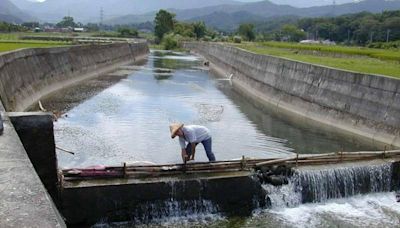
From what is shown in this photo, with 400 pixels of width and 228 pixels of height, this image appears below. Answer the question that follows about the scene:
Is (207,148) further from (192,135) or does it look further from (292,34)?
(292,34)

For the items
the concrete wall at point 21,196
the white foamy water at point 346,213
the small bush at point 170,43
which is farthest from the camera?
the small bush at point 170,43

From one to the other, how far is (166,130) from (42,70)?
49.1ft

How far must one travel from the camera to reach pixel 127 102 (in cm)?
2817

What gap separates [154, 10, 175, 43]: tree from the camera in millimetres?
129000

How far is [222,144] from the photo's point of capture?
1770 centimetres

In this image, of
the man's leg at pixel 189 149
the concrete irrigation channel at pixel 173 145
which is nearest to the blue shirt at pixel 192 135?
the man's leg at pixel 189 149

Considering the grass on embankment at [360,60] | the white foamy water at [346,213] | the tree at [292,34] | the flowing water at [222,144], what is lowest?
the white foamy water at [346,213]

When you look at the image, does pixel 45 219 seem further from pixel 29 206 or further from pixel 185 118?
pixel 185 118

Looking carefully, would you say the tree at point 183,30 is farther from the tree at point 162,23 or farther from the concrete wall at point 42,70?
the concrete wall at point 42,70

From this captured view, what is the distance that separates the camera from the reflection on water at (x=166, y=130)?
1608 centimetres

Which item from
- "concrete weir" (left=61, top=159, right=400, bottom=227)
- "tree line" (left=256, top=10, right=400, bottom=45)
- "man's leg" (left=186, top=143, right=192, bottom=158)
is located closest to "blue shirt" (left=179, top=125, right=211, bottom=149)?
"man's leg" (left=186, top=143, right=192, bottom=158)

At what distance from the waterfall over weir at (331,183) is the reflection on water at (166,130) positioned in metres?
3.61

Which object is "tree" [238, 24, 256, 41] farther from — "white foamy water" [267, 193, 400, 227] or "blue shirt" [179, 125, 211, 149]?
"blue shirt" [179, 125, 211, 149]

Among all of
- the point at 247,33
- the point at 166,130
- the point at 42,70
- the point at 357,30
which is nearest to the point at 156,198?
the point at 166,130
